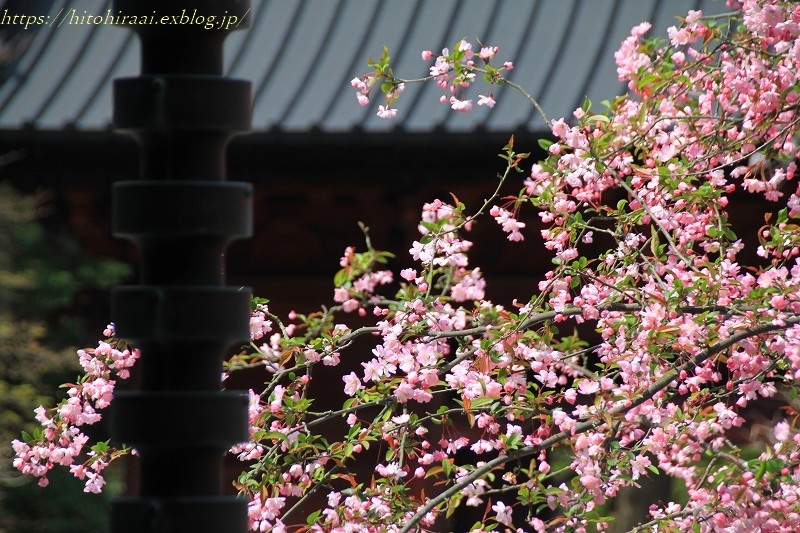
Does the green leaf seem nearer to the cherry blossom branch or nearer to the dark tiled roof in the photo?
A: the cherry blossom branch

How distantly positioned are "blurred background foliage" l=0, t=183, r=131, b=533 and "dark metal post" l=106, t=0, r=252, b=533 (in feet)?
15.1

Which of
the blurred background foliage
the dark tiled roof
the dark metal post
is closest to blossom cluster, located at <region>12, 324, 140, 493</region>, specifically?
the dark metal post

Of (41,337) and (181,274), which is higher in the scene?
(41,337)

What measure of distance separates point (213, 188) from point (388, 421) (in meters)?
1.58

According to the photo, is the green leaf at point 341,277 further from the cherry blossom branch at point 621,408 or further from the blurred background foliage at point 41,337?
the blurred background foliage at point 41,337

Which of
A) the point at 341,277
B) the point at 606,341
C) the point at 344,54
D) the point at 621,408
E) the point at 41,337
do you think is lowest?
the point at 621,408

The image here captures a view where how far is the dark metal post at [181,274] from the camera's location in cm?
154

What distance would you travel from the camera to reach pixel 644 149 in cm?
324

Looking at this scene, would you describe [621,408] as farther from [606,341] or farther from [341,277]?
[341,277]

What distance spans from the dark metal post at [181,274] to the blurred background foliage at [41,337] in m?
4.61

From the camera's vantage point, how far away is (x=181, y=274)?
1.58m

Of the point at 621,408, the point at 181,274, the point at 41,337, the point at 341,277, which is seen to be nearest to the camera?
the point at 181,274

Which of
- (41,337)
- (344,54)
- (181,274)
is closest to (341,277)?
(181,274)

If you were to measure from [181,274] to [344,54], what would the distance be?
182 inches
